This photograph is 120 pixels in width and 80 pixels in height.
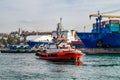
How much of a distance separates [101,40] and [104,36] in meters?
2.32

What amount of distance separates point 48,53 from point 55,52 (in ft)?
15.0

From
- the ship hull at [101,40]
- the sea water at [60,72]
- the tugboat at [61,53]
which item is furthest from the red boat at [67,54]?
the ship hull at [101,40]

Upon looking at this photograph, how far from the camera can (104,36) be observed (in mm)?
120125

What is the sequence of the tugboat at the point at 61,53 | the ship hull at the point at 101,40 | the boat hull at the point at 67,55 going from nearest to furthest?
1. the boat hull at the point at 67,55
2. the tugboat at the point at 61,53
3. the ship hull at the point at 101,40

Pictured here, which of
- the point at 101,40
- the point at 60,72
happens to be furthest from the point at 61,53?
the point at 101,40

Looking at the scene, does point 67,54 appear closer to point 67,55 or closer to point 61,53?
point 67,55

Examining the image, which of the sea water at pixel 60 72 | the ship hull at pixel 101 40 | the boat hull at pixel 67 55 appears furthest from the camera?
the ship hull at pixel 101 40

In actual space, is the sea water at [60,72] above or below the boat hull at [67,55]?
below

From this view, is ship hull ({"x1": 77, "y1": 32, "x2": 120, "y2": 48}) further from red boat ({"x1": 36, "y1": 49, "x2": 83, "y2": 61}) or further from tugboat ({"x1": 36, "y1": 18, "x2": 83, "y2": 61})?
red boat ({"x1": 36, "y1": 49, "x2": 83, "y2": 61})

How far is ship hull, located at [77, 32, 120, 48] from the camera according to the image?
119 meters

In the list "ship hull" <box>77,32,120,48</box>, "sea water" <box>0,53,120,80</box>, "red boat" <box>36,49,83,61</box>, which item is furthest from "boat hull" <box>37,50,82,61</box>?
"ship hull" <box>77,32,120,48</box>

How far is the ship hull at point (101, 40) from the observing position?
118812mm

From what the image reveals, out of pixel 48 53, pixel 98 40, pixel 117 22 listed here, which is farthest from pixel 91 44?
pixel 48 53

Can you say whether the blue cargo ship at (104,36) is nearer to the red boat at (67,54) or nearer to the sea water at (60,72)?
the red boat at (67,54)
